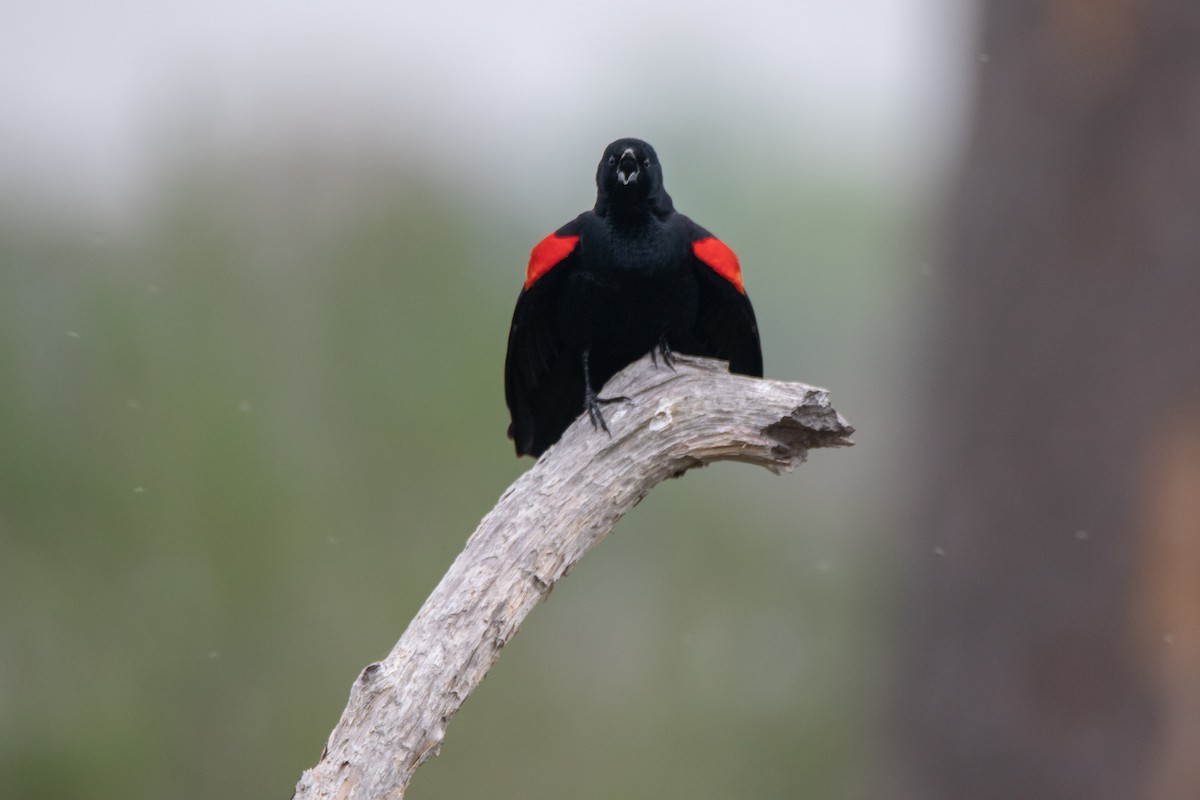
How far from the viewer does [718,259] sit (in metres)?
2.81

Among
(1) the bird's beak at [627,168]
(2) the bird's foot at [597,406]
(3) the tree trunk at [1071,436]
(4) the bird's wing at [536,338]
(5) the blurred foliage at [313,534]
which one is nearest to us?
(2) the bird's foot at [597,406]

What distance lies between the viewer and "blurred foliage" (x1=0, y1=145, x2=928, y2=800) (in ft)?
17.0

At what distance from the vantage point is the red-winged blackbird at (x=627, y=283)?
2.76 m

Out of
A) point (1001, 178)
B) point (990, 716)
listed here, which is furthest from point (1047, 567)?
point (1001, 178)

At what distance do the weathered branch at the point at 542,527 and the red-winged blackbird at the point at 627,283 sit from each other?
190 mm

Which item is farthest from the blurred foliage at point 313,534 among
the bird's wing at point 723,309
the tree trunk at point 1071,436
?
the bird's wing at point 723,309

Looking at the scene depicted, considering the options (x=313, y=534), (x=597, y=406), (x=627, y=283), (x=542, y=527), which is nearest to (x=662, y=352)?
(x=627, y=283)

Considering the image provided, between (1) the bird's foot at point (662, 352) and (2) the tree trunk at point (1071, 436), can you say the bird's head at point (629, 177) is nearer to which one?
(1) the bird's foot at point (662, 352)

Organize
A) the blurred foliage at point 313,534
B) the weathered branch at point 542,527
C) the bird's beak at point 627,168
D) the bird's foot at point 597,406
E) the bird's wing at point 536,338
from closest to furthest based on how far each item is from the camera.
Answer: the weathered branch at point 542,527
the bird's foot at point 597,406
the bird's beak at point 627,168
the bird's wing at point 536,338
the blurred foliage at point 313,534

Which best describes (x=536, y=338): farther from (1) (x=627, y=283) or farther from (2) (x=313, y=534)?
(2) (x=313, y=534)

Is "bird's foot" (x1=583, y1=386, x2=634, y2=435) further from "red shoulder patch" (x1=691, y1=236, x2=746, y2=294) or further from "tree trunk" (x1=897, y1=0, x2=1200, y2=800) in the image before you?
"tree trunk" (x1=897, y1=0, x2=1200, y2=800)

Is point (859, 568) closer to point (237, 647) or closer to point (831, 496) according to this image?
point (831, 496)

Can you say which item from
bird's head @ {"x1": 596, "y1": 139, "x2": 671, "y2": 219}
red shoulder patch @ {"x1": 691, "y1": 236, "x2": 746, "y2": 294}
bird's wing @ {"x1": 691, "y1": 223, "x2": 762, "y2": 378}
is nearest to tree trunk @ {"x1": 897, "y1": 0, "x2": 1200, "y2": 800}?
bird's wing @ {"x1": 691, "y1": 223, "x2": 762, "y2": 378}

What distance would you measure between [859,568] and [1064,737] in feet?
14.2
